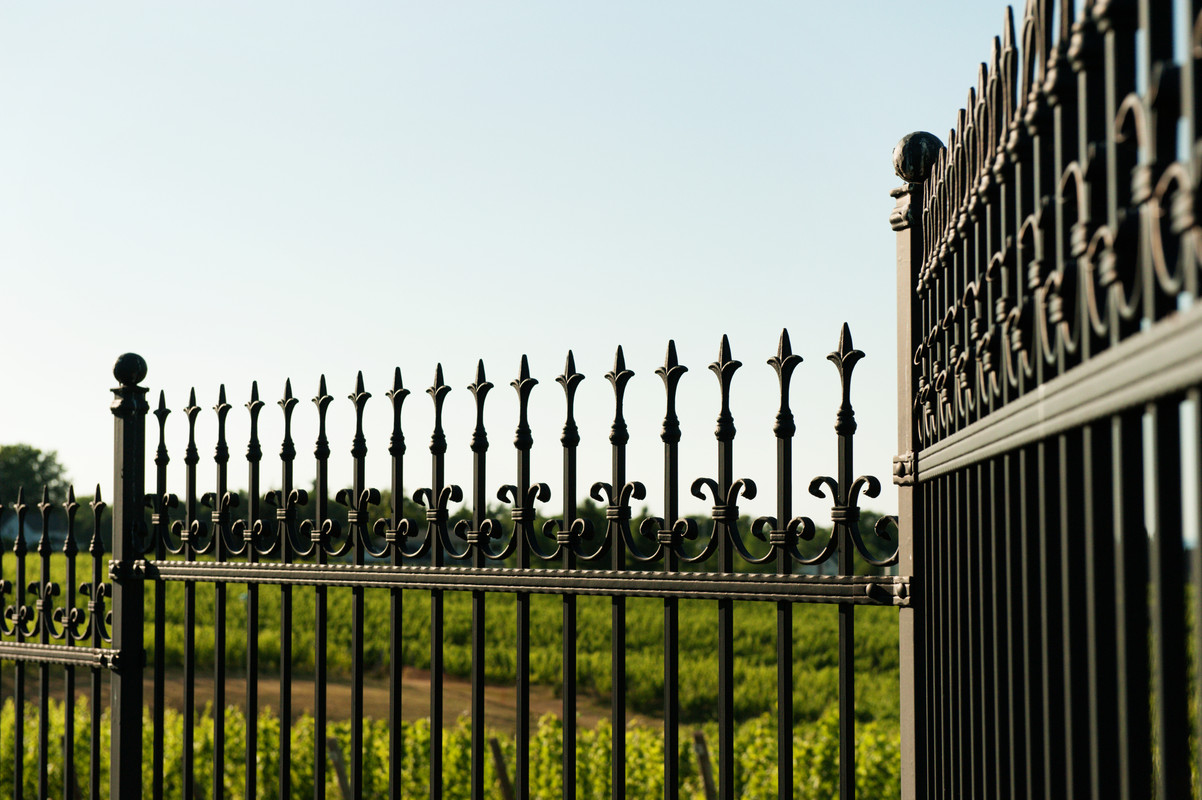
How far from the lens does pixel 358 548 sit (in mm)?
3736

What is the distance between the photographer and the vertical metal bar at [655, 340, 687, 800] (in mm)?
3029

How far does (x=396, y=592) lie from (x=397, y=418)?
23.9 inches

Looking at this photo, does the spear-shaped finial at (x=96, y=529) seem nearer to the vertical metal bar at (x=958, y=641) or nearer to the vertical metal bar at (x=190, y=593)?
the vertical metal bar at (x=190, y=593)

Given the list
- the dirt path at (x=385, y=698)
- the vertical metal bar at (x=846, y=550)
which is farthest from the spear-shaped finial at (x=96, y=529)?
the dirt path at (x=385, y=698)

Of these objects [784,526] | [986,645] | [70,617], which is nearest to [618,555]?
[784,526]

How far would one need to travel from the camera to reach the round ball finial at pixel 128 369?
4520 mm

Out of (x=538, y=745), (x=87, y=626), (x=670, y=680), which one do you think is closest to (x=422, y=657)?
(x=538, y=745)

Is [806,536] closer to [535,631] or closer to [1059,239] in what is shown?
[1059,239]

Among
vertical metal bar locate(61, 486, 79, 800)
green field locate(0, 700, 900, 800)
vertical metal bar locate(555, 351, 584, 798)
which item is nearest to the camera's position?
vertical metal bar locate(555, 351, 584, 798)

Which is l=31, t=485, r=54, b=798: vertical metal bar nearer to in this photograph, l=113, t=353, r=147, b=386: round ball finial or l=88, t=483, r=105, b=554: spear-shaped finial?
l=88, t=483, r=105, b=554: spear-shaped finial

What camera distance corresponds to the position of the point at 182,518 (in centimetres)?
448

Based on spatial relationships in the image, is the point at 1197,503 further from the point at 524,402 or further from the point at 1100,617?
the point at 524,402

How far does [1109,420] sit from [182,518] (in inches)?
160

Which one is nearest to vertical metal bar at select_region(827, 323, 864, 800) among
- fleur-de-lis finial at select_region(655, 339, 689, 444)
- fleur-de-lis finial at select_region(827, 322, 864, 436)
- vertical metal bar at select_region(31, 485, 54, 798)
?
fleur-de-lis finial at select_region(827, 322, 864, 436)
